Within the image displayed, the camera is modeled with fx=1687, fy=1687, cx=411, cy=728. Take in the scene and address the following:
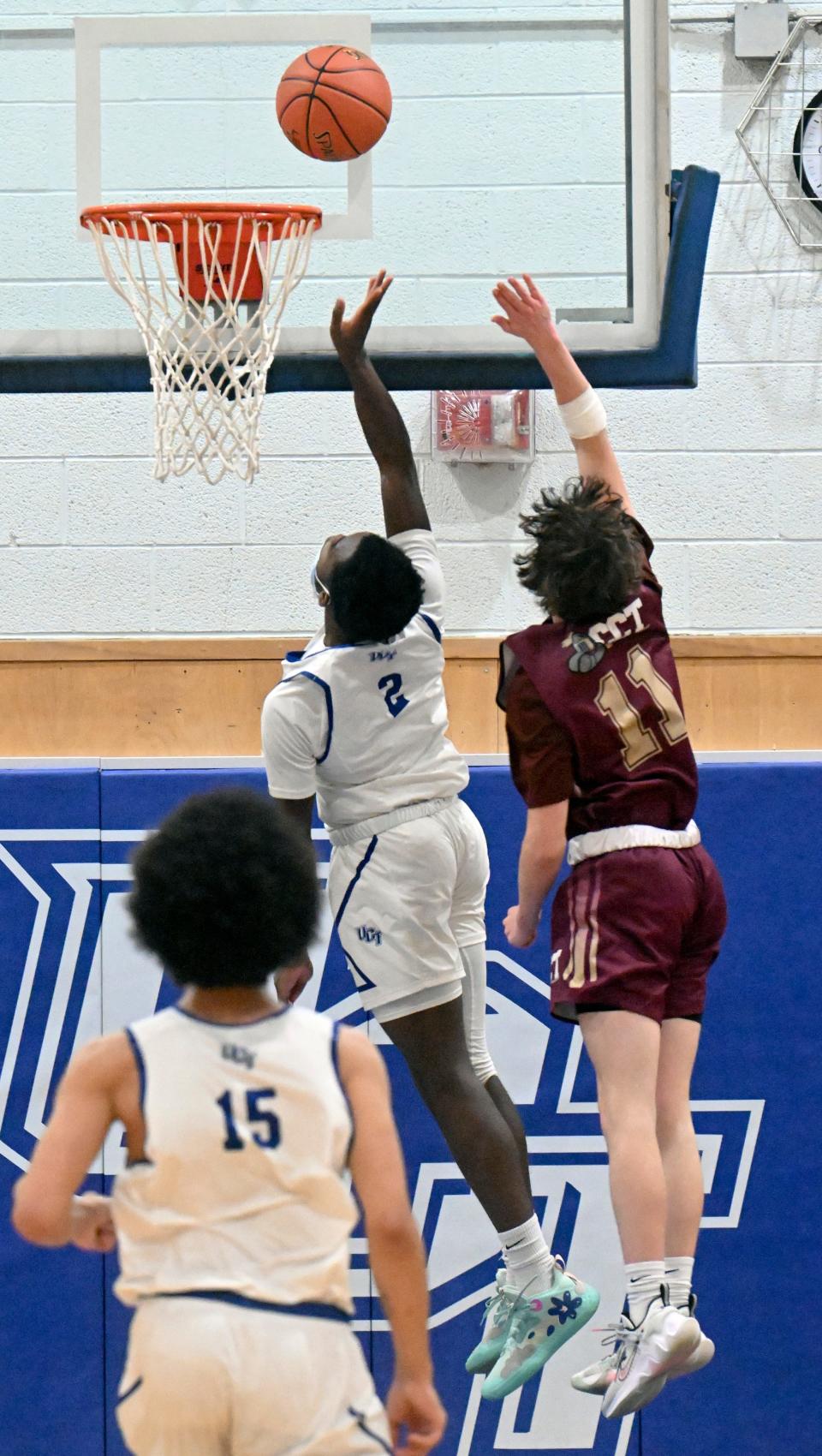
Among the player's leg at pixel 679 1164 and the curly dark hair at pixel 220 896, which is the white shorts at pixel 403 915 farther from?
the curly dark hair at pixel 220 896

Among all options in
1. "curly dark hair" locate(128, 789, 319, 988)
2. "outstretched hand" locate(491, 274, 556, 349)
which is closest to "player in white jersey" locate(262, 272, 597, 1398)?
"outstretched hand" locate(491, 274, 556, 349)

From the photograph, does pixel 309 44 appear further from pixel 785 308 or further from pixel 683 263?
pixel 785 308

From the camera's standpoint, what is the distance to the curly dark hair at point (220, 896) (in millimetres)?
2146

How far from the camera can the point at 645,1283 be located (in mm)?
3416

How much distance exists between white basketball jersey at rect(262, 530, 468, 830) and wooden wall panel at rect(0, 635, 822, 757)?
110cm

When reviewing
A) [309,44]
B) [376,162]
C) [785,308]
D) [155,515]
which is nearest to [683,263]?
[376,162]

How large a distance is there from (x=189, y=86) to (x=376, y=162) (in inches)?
19.5

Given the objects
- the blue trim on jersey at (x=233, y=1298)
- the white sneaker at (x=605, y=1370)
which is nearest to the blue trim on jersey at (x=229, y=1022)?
the blue trim on jersey at (x=233, y=1298)

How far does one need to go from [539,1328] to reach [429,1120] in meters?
0.88

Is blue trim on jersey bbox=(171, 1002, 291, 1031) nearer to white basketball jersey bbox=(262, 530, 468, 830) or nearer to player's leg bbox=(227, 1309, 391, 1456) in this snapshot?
player's leg bbox=(227, 1309, 391, 1456)

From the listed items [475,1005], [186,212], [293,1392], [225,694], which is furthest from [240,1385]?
[225,694]

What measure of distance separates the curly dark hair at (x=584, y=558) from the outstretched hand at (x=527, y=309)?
0.43 meters

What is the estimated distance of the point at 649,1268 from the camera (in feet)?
11.2

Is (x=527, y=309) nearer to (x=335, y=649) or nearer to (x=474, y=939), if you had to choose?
(x=335, y=649)
